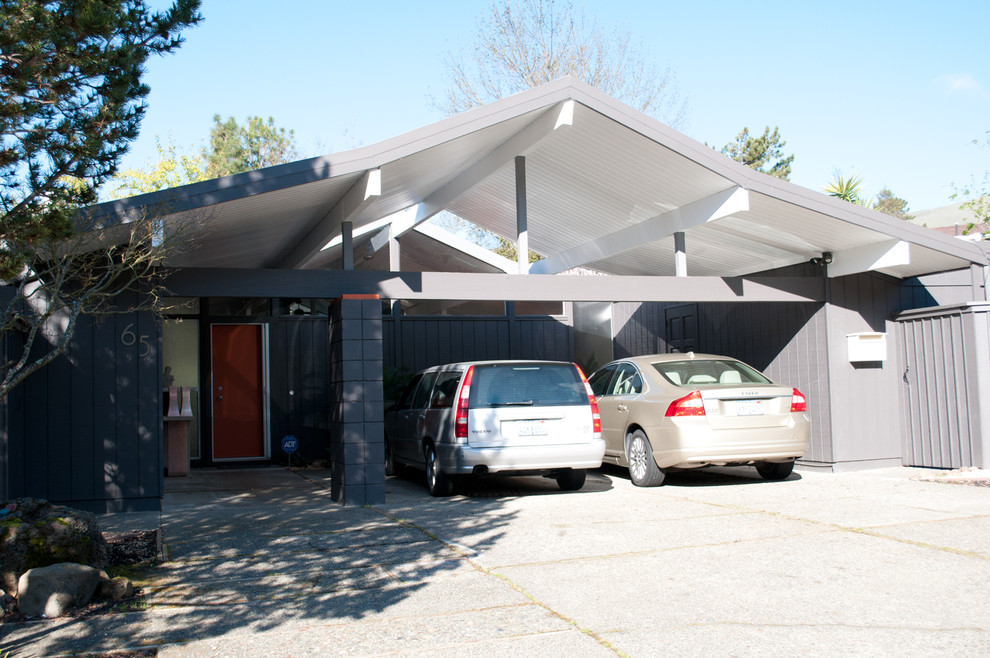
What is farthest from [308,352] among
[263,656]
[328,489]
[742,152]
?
[742,152]

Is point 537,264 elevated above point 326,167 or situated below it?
below

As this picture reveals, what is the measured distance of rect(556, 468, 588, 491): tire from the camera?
30.6 ft

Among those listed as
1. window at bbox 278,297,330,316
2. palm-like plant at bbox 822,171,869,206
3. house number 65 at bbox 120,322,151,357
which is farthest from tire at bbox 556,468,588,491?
palm-like plant at bbox 822,171,869,206

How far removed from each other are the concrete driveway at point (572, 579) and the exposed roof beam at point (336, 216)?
116 inches

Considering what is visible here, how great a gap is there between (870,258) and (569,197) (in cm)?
369

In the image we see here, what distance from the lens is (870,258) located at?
1000 centimetres

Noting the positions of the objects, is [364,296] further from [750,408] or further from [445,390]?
[750,408]

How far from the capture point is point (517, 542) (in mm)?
6438

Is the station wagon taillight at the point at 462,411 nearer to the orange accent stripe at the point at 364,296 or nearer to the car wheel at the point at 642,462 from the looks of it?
the orange accent stripe at the point at 364,296

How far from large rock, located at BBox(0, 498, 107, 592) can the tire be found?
4.98 metres

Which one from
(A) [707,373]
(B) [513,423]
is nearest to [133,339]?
(B) [513,423]

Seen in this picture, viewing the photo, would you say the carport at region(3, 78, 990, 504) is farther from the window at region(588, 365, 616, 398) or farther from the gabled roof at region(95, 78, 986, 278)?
the window at region(588, 365, 616, 398)

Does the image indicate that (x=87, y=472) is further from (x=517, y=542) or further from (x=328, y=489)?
(x=517, y=542)

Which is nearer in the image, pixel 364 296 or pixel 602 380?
pixel 364 296
